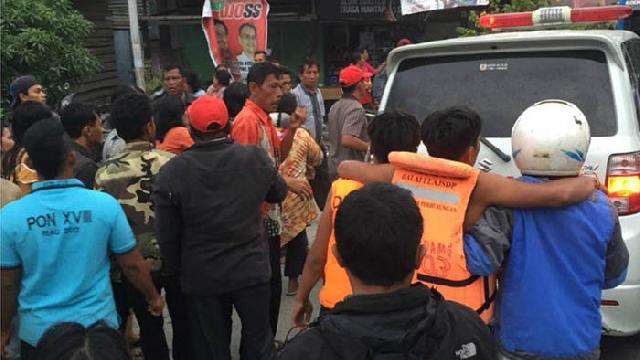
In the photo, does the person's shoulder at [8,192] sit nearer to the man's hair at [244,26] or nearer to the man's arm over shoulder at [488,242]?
the man's arm over shoulder at [488,242]

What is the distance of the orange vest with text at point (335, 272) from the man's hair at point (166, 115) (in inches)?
57.7

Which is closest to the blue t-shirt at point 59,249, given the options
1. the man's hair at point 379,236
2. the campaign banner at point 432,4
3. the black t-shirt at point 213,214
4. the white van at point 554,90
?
the black t-shirt at point 213,214

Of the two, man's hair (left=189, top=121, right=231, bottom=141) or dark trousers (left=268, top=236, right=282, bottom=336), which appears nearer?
man's hair (left=189, top=121, right=231, bottom=141)

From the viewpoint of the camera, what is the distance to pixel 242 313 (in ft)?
10.9

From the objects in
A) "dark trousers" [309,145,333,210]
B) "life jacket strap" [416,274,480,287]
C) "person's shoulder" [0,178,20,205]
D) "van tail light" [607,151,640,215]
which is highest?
"person's shoulder" [0,178,20,205]

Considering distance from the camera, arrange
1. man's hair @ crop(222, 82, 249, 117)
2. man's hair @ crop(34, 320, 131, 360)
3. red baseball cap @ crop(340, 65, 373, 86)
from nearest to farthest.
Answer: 1. man's hair @ crop(34, 320, 131, 360)
2. man's hair @ crop(222, 82, 249, 117)
3. red baseball cap @ crop(340, 65, 373, 86)

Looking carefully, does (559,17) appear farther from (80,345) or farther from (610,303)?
(80,345)

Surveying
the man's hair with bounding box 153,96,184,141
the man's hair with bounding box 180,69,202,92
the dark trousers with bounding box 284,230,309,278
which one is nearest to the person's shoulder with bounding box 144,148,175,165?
the man's hair with bounding box 153,96,184,141

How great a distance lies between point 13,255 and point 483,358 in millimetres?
1824

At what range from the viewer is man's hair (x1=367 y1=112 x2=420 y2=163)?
8.99ft

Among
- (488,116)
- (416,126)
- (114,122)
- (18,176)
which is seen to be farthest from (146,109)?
(488,116)

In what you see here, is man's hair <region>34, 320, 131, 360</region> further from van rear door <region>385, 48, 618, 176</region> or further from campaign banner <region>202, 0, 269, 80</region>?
campaign banner <region>202, 0, 269, 80</region>

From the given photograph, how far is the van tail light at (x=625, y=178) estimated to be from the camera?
3.36 metres

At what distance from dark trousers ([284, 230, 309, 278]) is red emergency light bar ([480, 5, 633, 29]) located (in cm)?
239
